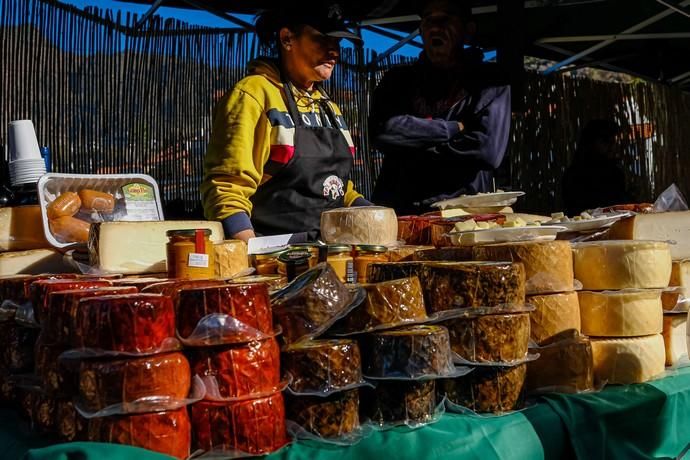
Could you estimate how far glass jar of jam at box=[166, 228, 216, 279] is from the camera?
174 cm

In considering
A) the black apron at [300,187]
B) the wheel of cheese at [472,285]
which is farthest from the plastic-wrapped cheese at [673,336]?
the black apron at [300,187]

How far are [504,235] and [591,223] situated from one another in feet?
1.35

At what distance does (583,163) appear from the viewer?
16.3 feet

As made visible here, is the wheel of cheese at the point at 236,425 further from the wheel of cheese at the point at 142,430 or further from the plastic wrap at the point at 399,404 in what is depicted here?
the plastic wrap at the point at 399,404

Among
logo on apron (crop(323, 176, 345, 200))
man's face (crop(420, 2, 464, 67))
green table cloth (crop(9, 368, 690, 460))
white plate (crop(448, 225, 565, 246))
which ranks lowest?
green table cloth (crop(9, 368, 690, 460))

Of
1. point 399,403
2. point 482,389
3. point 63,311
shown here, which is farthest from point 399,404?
point 63,311

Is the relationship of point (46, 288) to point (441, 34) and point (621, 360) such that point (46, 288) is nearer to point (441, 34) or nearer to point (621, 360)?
point (621, 360)

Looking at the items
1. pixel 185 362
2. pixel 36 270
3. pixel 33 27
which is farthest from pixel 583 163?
pixel 185 362

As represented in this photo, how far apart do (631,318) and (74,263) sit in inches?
57.7

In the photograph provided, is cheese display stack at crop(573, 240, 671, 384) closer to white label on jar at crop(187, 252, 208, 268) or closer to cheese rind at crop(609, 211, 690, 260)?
cheese rind at crop(609, 211, 690, 260)

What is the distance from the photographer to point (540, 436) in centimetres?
157

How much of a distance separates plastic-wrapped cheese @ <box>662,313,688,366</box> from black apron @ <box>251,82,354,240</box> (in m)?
1.18

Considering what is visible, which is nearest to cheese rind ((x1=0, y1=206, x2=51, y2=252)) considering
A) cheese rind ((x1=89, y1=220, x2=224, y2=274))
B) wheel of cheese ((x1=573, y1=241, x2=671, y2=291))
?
cheese rind ((x1=89, y1=220, x2=224, y2=274))

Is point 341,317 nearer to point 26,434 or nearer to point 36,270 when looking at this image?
point 26,434
